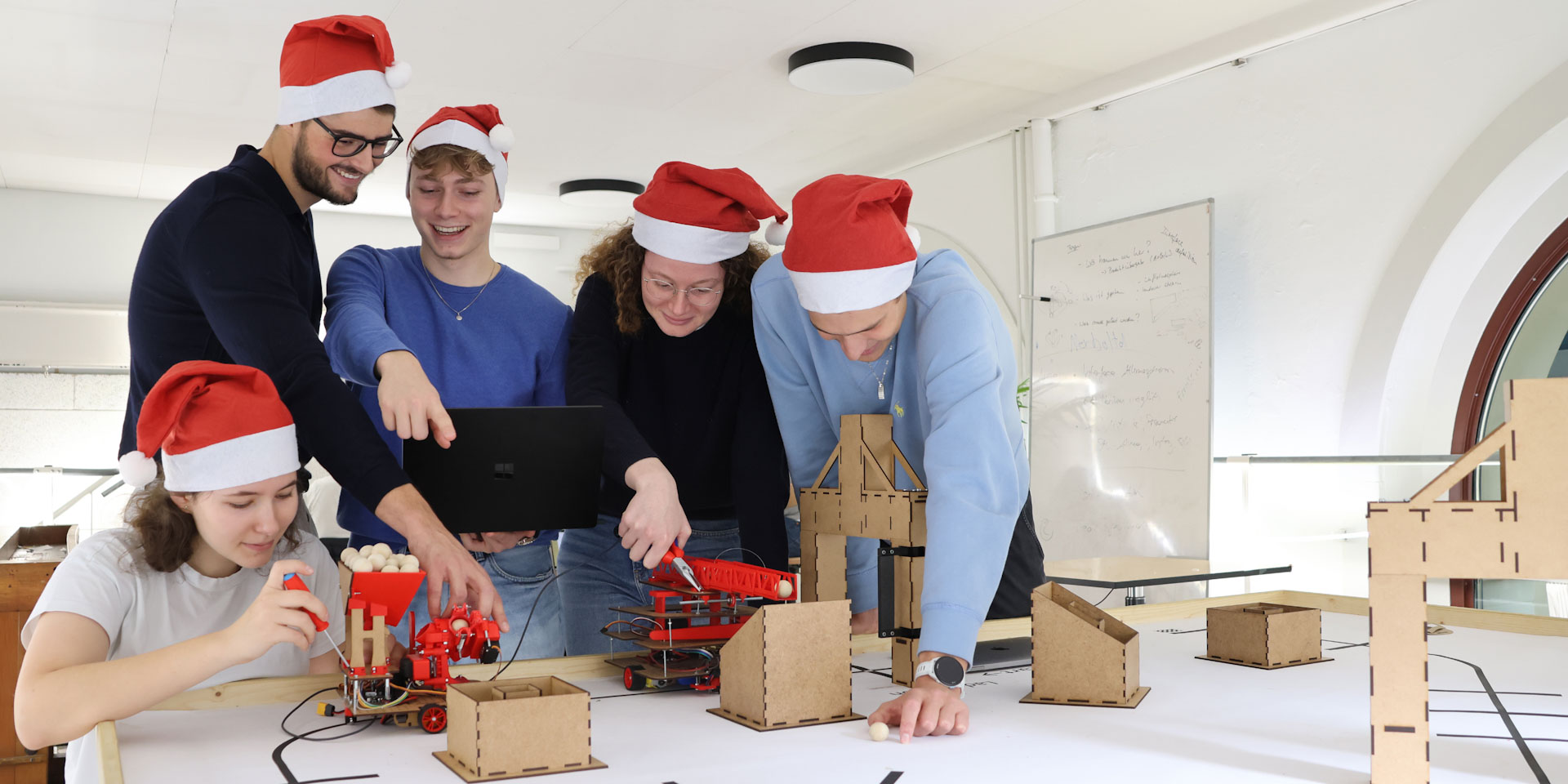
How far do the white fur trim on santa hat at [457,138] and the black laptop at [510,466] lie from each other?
507 millimetres

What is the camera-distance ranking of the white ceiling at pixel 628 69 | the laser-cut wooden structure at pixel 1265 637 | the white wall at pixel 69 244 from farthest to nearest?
1. the white wall at pixel 69 244
2. the white ceiling at pixel 628 69
3. the laser-cut wooden structure at pixel 1265 637

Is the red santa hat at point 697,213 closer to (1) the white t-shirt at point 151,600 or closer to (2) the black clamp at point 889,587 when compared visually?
(2) the black clamp at point 889,587

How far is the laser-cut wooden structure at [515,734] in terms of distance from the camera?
0.88 m

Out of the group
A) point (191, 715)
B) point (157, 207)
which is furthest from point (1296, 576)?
point (157, 207)

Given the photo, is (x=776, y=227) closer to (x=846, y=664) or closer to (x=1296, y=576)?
(x=846, y=664)

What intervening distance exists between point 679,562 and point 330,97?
2.64 feet

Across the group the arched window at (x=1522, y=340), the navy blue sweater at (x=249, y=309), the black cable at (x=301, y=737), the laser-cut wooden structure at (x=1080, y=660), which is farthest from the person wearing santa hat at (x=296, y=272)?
the arched window at (x=1522, y=340)

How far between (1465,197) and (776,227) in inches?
113

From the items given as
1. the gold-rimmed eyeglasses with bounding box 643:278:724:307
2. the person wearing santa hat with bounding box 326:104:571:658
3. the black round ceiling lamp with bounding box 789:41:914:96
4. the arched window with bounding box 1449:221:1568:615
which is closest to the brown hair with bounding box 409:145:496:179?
the person wearing santa hat with bounding box 326:104:571:658

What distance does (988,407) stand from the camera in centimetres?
125

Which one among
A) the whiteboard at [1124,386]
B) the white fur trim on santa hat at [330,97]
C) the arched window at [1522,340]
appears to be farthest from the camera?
the whiteboard at [1124,386]

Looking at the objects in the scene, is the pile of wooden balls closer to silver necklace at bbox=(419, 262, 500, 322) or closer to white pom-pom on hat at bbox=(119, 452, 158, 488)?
white pom-pom on hat at bbox=(119, 452, 158, 488)

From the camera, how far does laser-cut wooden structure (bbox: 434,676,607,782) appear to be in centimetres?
88

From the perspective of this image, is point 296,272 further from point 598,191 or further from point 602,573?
point 598,191
